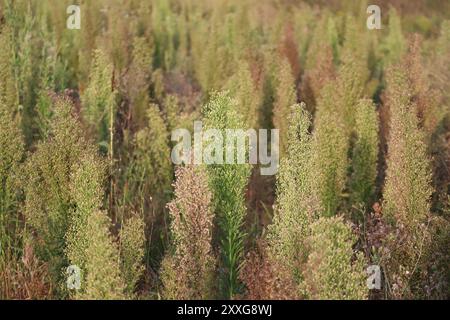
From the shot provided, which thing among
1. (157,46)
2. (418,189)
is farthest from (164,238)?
(157,46)

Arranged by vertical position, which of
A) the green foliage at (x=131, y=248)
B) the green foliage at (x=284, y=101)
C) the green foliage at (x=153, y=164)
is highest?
the green foliage at (x=284, y=101)

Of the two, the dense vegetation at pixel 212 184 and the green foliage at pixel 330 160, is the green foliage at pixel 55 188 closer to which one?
the dense vegetation at pixel 212 184

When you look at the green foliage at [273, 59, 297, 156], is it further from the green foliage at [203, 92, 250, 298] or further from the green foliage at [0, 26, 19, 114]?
the green foliage at [0, 26, 19, 114]

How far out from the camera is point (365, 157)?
168 inches

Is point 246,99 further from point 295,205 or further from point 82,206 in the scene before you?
point 82,206

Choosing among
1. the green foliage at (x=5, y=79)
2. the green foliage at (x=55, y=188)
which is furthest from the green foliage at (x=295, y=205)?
the green foliage at (x=5, y=79)

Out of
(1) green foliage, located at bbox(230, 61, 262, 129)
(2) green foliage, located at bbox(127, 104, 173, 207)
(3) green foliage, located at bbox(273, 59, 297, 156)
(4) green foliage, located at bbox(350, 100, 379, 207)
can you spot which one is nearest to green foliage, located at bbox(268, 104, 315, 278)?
(4) green foliage, located at bbox(350, 100, 379, 207)

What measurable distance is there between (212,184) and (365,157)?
4.74 ft

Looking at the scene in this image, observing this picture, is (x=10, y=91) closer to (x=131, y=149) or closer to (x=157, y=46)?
(x=131, y=149)

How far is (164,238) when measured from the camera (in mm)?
4086

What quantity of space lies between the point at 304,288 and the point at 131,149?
2929mm

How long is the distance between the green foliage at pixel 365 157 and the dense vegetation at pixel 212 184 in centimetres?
1

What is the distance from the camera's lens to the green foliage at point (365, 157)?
4.29 m
